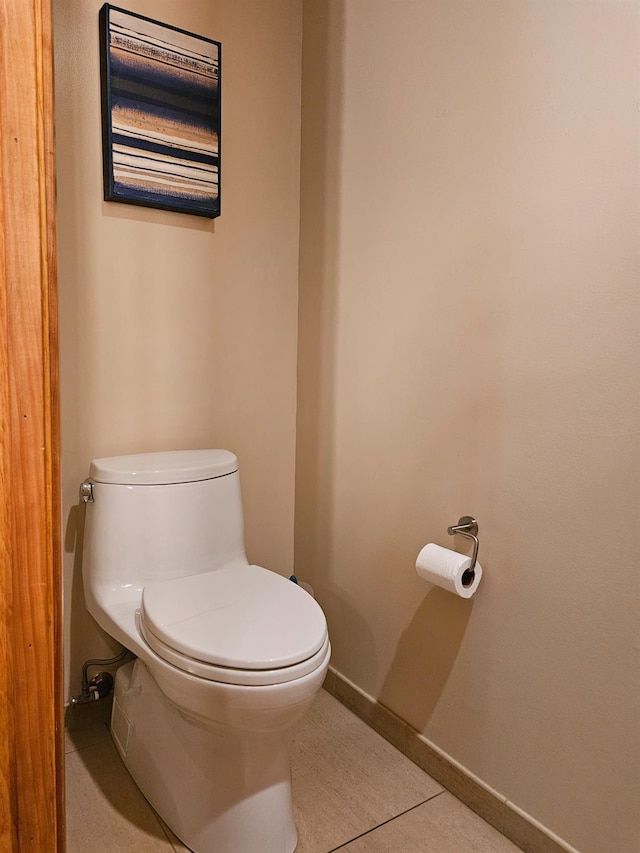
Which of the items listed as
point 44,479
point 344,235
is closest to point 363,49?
point 344,235

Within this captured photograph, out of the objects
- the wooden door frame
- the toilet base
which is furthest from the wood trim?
the wooden door frame

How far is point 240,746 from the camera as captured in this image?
125 cm

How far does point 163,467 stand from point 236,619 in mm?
490

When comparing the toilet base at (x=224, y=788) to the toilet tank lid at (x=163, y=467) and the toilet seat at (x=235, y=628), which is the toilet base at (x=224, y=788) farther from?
the toilet tank lid at (x=163, y=467)

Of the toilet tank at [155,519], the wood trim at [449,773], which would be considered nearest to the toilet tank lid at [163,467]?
the toilet tank at [155,519]

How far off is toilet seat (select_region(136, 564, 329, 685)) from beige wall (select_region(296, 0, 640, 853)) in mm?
403

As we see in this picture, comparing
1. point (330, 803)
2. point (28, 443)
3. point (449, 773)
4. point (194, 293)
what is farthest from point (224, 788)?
point (194, 293)

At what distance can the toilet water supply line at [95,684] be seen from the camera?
163cm

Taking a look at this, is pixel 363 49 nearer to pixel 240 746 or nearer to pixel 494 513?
pixel 494 513

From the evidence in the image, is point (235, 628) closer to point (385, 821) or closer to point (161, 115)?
point (385, 821)

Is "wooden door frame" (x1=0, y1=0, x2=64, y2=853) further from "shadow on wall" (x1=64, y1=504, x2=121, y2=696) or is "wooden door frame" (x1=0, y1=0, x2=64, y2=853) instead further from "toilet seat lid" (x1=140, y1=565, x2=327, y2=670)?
"shadow on wall" (x1=64, y1=504, x2=121, y2=696)

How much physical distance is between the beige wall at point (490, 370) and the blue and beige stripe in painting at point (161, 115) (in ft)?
1.09

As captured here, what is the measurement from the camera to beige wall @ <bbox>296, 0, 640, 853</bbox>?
1119 mm

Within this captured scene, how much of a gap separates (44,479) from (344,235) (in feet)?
4.21
